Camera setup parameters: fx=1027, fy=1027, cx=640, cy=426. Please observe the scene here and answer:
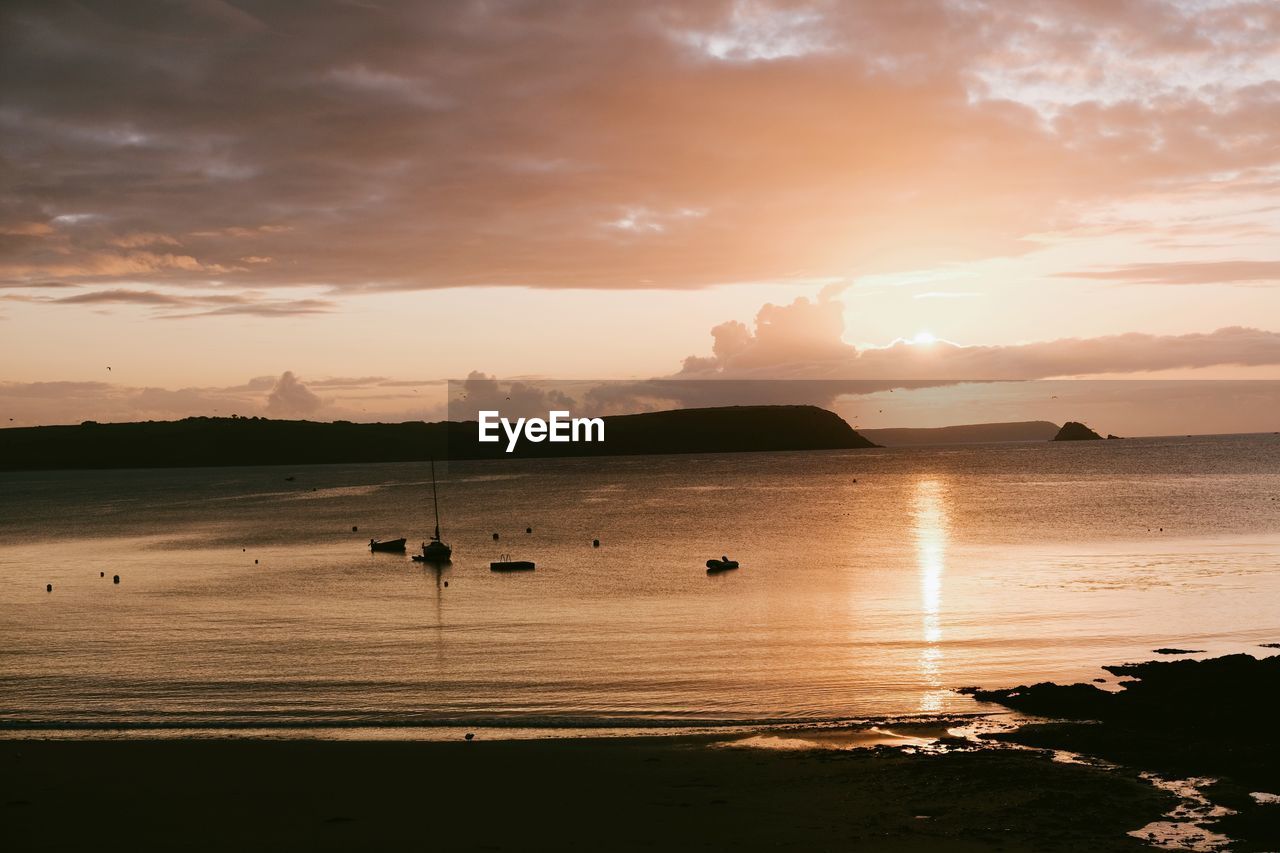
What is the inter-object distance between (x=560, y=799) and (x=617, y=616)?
32.8m

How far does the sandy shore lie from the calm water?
523 centimetres

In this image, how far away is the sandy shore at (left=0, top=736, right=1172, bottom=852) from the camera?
19484 millimetres

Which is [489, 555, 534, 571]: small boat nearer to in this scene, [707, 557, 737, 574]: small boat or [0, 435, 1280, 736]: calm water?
[0, 435, 1280, 736]: calm water

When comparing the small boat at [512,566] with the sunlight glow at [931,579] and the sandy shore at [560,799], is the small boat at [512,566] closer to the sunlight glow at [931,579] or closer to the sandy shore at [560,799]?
the sunlight glow at [931,579]

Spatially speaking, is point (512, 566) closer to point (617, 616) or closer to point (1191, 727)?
point (617, 616)

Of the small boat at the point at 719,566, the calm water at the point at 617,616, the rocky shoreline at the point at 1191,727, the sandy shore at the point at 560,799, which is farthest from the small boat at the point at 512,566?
the sandy shore at the point at 560,799

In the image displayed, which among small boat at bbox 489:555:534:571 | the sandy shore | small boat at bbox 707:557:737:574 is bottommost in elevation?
small boat at bbox 489:555:534:571

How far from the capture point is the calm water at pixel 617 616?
35.0m

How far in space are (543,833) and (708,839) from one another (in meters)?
3.25

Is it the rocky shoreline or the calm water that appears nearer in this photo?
the rocky shoreline

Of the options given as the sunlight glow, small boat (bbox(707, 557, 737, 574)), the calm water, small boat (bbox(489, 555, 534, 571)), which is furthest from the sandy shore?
small boat (bbox(489, 555, 534, 571))

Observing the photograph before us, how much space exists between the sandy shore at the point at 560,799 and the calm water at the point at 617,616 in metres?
5.23

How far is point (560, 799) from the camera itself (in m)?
22.4

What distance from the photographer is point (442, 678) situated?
39406 mm
